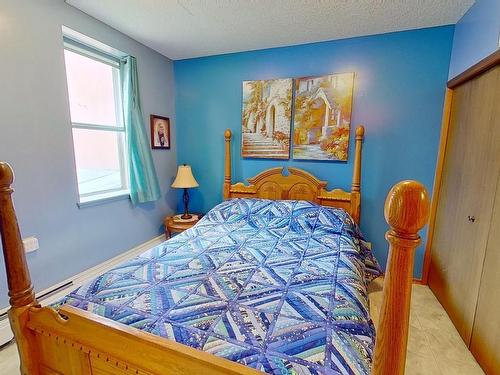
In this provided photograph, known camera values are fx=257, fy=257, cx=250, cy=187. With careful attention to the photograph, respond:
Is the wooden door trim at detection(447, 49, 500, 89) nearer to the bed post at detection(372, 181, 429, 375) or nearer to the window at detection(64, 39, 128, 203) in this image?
the bed post at detection(372, 181, 429, 375)

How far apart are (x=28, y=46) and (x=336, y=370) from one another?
8.58ft

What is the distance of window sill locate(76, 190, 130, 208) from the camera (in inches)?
90.2

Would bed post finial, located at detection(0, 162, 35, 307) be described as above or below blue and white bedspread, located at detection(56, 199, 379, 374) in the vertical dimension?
above

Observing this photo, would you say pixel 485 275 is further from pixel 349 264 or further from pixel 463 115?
pixel 463 115

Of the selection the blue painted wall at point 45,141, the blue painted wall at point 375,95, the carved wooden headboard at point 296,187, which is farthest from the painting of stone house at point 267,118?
the blue painted wall at point 45,141

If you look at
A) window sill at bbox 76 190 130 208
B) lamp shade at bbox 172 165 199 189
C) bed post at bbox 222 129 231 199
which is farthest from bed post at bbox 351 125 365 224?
window sill at bbox 76 190 130 208

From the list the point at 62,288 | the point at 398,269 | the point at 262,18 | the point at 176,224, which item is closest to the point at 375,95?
the point at 262,18

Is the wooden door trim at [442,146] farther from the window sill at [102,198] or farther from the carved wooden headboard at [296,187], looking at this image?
the window sill at [102,198]

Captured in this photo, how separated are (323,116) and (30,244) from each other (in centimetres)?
273

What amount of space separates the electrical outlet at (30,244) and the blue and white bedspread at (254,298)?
87cm

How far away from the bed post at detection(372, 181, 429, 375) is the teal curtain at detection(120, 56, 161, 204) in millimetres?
2580

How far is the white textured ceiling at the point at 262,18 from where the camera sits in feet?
6.43

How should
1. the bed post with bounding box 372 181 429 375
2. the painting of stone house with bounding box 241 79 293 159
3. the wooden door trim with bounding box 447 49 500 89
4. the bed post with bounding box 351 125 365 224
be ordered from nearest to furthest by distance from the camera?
1. the bed post with bounding box 372 181 429 375
2. the wooden door trim with bounding box 447 49 500 89
3. the bed post with bounding box 351 125 365 224
4. the painting of stone house with bounding box 241 79 293 159

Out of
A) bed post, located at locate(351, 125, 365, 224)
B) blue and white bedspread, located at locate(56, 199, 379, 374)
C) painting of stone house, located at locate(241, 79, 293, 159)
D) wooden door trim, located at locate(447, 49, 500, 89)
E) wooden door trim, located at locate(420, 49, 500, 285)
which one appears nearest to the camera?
blue and white bedspread, located at locate(56, 199, 379, 374)
